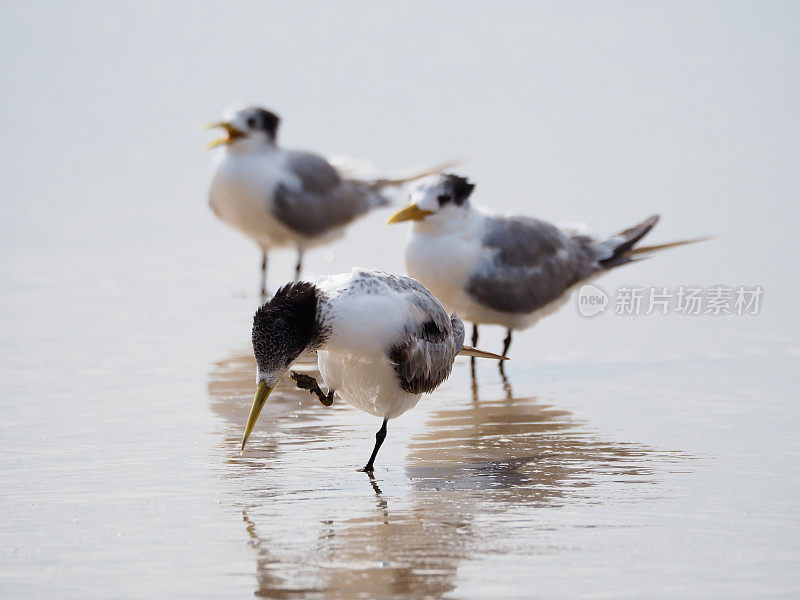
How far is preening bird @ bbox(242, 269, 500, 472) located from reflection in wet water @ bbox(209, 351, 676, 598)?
0.89 ft

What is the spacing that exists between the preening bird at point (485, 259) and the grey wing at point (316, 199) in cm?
244

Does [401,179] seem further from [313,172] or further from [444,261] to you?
[444,261]

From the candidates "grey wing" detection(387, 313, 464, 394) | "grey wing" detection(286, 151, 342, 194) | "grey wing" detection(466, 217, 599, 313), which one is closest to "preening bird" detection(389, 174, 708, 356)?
"grey wing" detection(466, 217, 599, 313)

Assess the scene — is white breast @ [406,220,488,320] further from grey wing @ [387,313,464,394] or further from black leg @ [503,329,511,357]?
grey wing @ [387,313,464,394]

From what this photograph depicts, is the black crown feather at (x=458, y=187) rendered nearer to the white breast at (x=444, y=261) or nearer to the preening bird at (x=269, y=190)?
the white breast at (x=444, y=261)

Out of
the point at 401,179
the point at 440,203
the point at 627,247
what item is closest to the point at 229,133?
the point at 401,179

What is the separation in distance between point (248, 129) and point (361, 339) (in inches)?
200

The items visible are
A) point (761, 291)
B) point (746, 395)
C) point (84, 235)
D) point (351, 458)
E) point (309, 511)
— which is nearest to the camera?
point (309, 511)

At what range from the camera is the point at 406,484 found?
4832mm

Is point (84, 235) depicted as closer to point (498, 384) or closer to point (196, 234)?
point (196, 234)

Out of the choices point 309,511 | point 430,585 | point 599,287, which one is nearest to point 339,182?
point 599,287

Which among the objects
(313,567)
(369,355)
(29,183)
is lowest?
(29,183)

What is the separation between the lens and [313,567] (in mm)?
3869

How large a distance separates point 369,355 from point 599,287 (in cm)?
473
